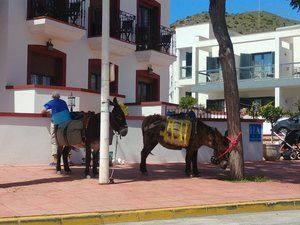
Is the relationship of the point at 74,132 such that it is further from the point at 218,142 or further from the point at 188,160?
the point at 218,142

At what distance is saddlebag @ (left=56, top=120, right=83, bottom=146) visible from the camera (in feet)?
44.3

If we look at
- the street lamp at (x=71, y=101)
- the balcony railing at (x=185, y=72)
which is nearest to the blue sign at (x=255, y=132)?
the street lamp at (x=71, y=101)

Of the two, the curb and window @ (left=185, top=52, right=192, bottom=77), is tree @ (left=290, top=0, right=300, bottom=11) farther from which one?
window @ (left=185, top=52, right=192, bottom=77)

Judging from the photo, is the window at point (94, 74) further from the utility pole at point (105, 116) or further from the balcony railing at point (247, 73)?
the balcony railing at point (247, 73)

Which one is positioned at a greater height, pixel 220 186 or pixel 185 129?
pixel 185 129

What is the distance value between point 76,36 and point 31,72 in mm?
2142

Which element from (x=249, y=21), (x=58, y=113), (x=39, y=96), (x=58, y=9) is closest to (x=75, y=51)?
(x=58, y=9)

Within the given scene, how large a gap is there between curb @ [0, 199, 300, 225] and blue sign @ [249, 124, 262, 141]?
1003cm

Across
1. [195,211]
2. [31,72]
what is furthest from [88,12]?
[195,211]

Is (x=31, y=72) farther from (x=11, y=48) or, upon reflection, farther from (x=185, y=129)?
(x=185, y=129)

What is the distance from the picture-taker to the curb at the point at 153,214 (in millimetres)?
8891

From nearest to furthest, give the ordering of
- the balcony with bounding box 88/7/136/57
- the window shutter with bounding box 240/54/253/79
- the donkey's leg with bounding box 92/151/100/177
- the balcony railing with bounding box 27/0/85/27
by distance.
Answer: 1. the donkey's leg with bounding box 92/151/100/177
2. the balcony railing with bounding box 27/0/85/27
3. the balcony with bounding box 88/7/136/57
4. the window shutter with bounding box 240/54/253/79

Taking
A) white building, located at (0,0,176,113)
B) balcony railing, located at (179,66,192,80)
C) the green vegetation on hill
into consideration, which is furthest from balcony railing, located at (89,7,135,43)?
the green vegetation on hill

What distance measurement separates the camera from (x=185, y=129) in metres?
14.6
